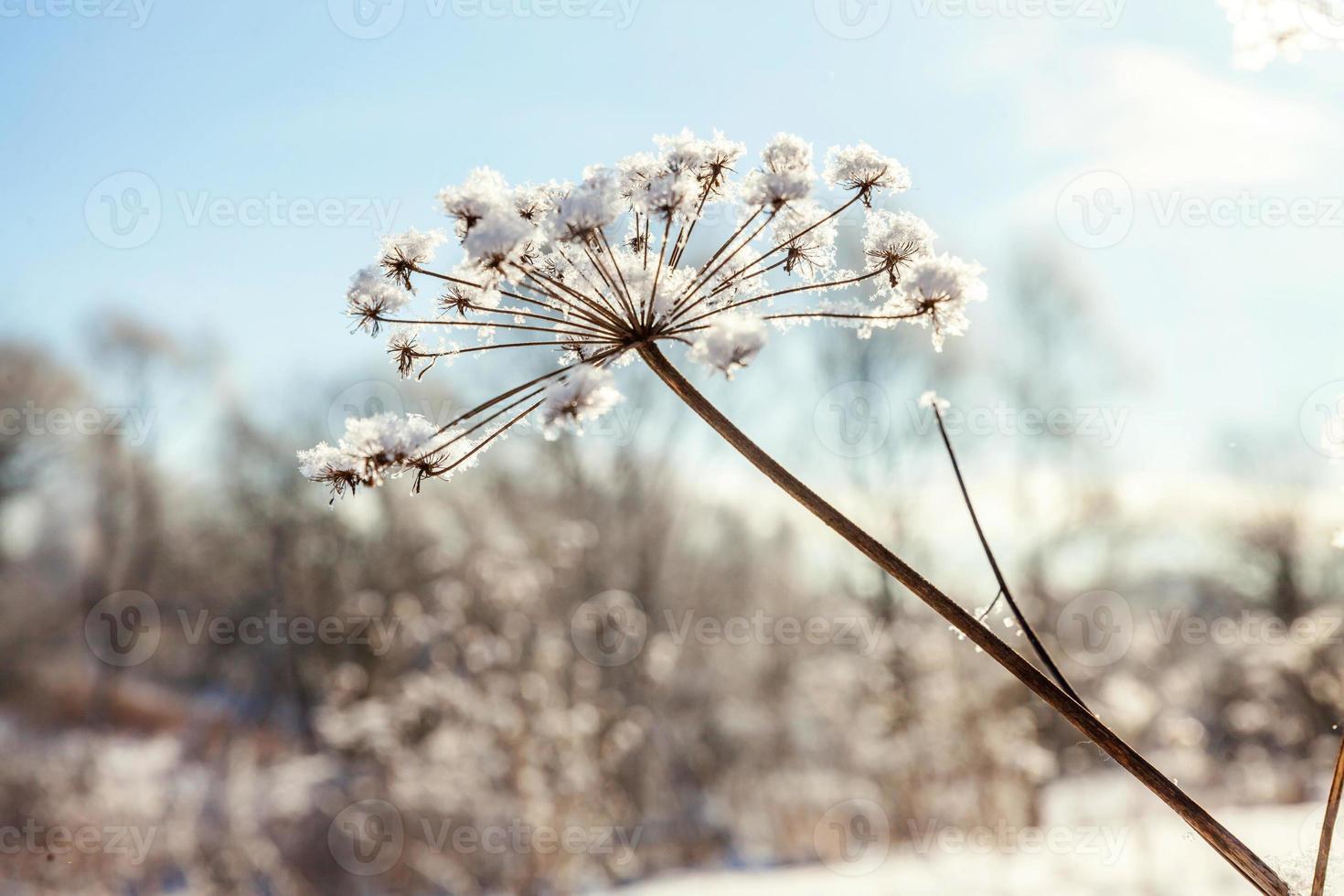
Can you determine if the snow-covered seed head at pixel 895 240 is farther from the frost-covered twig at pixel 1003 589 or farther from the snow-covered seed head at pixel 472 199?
the snow-covered seed head at pixel 472 199

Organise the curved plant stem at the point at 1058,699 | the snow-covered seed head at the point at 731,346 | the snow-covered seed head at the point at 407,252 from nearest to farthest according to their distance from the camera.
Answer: the curved plant stem at the point at 1058,699, the snow-covered seed head at the point at 731,346, the snow-covered seed head at the point at 407,252

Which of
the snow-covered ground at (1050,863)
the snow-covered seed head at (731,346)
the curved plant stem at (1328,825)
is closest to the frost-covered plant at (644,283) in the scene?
the snow-covered seed head at (731,346)

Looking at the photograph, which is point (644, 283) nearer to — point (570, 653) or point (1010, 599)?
point (1010, 599)

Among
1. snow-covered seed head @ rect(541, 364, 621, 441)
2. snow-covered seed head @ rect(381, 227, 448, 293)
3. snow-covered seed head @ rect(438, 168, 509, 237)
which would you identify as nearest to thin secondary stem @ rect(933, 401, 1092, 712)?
snow-covered seed head @ rect(541, 364, 621, 441)

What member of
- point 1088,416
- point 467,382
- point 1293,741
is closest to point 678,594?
point 467,382

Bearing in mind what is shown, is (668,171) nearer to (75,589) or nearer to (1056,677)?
(1056,677)
